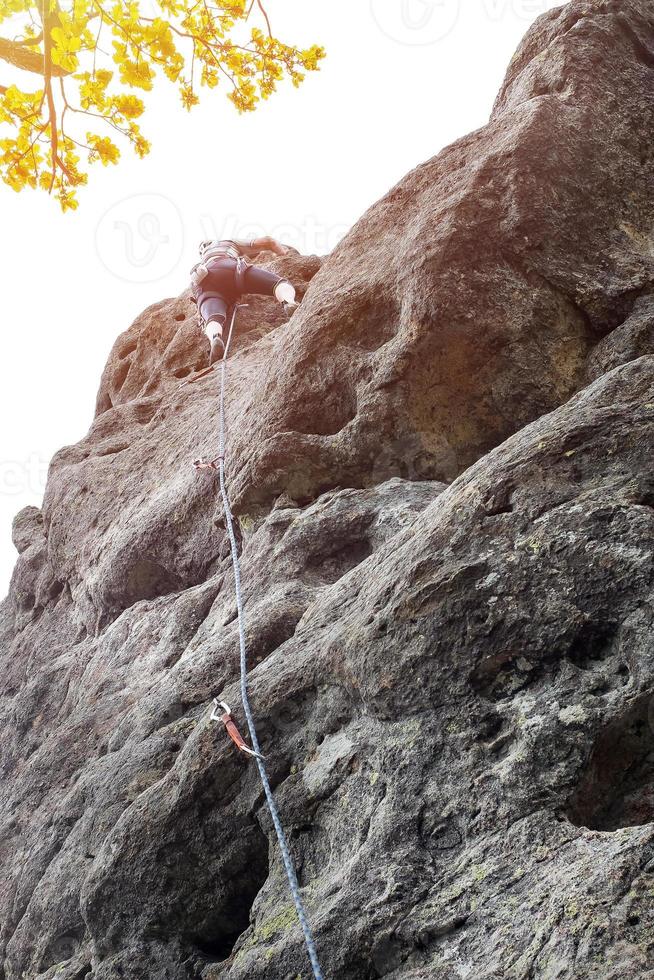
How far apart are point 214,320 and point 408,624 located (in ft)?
28.8

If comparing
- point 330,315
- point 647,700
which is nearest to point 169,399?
point 330,315

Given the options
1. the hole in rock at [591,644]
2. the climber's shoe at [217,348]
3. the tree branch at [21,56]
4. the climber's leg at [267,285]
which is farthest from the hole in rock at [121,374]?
the hole in rock at [591,644]

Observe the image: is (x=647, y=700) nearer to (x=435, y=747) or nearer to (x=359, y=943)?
(x=435, y=747)

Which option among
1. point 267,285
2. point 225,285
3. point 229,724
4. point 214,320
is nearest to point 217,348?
point 214,320

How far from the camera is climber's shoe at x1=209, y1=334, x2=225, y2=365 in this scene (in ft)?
39.3

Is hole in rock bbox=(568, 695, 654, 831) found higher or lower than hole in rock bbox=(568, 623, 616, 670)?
lower

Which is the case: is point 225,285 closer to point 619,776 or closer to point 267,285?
point 267,285

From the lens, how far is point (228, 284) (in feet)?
42.4

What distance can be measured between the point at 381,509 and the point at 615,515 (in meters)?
2.61

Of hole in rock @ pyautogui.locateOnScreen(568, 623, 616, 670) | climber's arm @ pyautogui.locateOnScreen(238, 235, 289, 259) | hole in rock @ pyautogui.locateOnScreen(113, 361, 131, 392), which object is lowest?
hole in rock @ pyautogui.locateOnScreen(568, 623, 616, 670)

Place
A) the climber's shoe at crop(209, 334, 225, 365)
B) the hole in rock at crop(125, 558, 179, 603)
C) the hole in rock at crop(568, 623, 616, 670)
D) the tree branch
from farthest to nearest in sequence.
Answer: the climber's shoe at crop(209, 334, 225, 365), the hole in rock at crop(125, 558, 179, 603), the tree branch, the hole in rock at crop(568, 623, 616, 670)

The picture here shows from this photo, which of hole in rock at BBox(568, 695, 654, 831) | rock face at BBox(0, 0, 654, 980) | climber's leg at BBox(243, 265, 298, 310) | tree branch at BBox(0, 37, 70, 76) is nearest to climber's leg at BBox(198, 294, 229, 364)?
climber's leg at BBox(243, 265, 298, 310)

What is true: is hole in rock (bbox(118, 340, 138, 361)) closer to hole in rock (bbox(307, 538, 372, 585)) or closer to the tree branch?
the tree branch

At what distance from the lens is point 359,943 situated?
12.4ft
